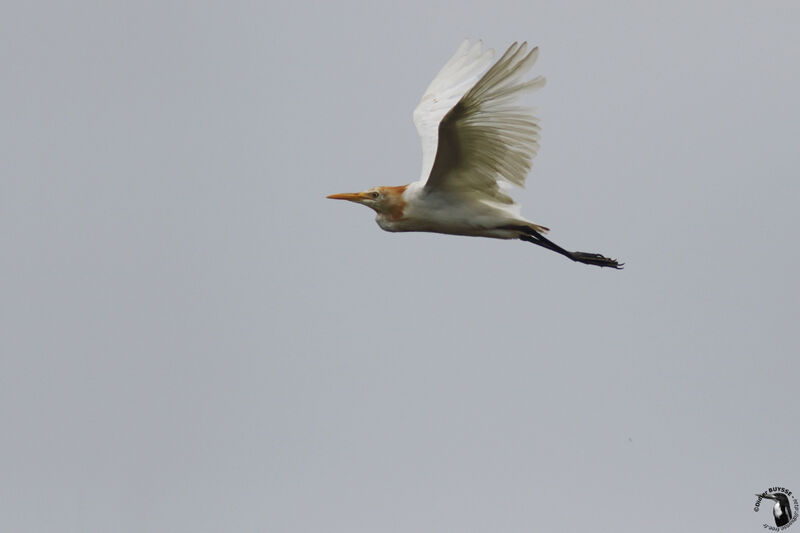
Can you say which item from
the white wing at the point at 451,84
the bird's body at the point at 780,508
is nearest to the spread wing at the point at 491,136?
the white wing at the point at 451,84

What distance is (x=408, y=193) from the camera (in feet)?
48.2

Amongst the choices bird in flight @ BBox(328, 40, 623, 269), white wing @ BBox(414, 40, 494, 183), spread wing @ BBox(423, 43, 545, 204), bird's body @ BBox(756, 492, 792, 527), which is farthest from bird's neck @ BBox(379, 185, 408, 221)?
bird's body @ BBox(756, 492, 792, 527)

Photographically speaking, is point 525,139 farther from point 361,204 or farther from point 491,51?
point 491,51

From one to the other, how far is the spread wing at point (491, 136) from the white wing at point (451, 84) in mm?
2705

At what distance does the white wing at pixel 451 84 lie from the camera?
16984 millimetres

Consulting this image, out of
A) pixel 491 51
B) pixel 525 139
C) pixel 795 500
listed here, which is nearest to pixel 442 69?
pixel 491 51

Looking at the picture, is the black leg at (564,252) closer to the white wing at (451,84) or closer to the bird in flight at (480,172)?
the bird in flight at (480,172)

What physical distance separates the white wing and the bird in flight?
732 millimetres

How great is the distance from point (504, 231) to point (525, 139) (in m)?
1.42

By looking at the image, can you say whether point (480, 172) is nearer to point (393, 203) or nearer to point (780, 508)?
point (393, 203)

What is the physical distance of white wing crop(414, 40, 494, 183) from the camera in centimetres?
1698

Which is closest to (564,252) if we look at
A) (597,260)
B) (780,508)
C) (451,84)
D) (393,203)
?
(597,260)

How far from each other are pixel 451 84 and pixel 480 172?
344 cm

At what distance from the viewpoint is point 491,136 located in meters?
13.5
